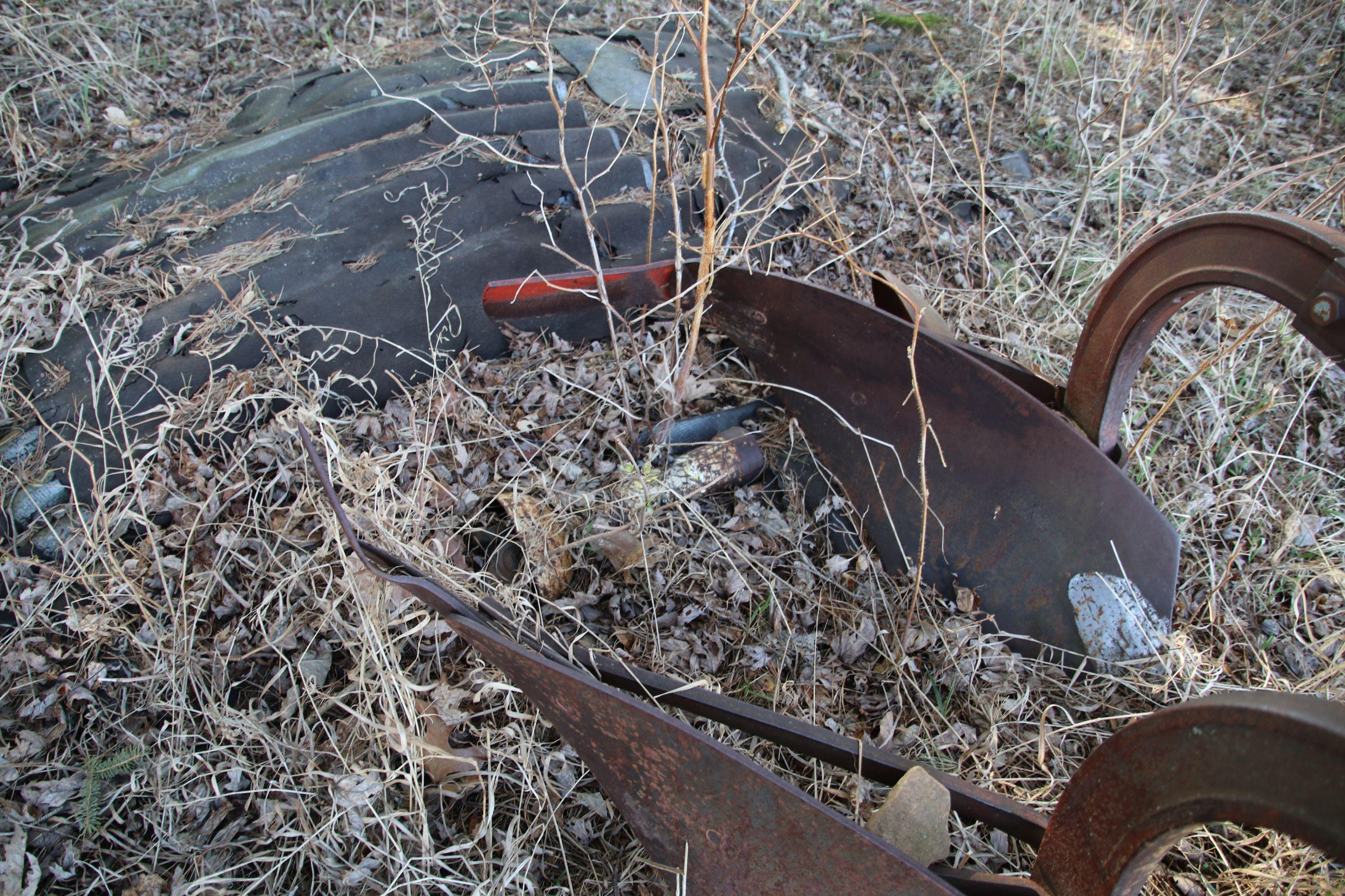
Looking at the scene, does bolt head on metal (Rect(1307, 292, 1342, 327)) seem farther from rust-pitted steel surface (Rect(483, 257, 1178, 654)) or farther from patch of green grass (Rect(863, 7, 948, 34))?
patch of green grass (Rect(863, 7, 948, 34))

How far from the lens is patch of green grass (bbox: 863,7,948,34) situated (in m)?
5.36

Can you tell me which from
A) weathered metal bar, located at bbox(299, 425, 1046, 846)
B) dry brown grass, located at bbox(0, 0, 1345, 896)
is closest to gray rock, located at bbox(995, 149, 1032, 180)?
dry brown grass, located at bbox(0, 0, 1345, 896)

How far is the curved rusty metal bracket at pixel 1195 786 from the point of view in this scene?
0.89 metres

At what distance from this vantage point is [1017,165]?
4297 mm

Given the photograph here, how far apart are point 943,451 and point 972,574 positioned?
0.43m

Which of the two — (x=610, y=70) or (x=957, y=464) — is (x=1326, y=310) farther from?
(x=610, y=70)

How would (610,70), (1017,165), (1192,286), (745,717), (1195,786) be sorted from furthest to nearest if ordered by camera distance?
(1017,165), (610,70), (1192,286), (745,717), (1195,786)

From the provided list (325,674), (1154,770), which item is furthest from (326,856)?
(1154,770)

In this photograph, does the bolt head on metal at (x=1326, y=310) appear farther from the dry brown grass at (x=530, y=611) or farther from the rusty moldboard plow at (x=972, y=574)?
the dry brown grass at (x=530, y=611)

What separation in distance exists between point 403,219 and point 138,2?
12.2 ft

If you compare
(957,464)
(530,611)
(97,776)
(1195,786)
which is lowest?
(97,776)

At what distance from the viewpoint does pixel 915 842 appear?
1.57 m

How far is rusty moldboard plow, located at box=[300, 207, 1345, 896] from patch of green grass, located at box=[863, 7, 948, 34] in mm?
3860

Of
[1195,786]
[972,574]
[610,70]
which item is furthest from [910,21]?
[1195,786]
